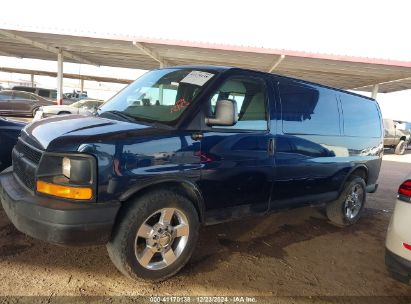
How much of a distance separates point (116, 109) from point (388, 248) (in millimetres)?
2985

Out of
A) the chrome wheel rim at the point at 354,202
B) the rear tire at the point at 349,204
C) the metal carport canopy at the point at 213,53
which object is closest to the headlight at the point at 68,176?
the rear tire at the point at 349,204

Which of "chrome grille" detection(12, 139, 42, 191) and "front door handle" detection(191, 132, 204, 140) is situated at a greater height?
"front door handle" detection(191, 132, 204, 140)

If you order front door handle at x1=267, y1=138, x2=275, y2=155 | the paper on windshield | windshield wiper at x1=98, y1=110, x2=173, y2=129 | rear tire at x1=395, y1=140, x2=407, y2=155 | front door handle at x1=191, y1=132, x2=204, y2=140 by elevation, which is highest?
the paper on windshield

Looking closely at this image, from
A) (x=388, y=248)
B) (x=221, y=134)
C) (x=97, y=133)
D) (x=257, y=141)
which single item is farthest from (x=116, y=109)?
(x=388, y=248)

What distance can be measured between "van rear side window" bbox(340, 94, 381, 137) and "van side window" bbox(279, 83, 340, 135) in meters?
0.29

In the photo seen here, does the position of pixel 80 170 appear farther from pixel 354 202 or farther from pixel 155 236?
pixel 354 202

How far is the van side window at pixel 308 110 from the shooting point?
12.8ft

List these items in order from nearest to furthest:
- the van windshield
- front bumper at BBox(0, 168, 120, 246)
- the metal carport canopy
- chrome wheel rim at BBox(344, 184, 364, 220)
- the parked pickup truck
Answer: front bumper at BBox(0, 168, 120, 246)
the van windshield
chrome wheel rim at BBox(344, 184, 364, 220)
the metal carport canopy
the parked pickup truck

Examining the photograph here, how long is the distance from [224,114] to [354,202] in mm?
3267

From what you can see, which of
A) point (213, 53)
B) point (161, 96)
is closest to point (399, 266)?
point (161, 96)

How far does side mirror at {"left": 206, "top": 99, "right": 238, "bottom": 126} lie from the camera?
3125mm

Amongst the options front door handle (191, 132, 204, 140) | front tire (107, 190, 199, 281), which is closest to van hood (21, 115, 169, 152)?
front door handle (191, 132, 204, 140)

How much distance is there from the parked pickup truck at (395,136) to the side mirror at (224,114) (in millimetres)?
16016

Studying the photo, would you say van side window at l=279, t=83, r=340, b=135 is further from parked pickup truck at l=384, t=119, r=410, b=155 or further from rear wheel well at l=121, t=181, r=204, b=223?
parked pickup truck at l=384, t=119, r=410, b=155
